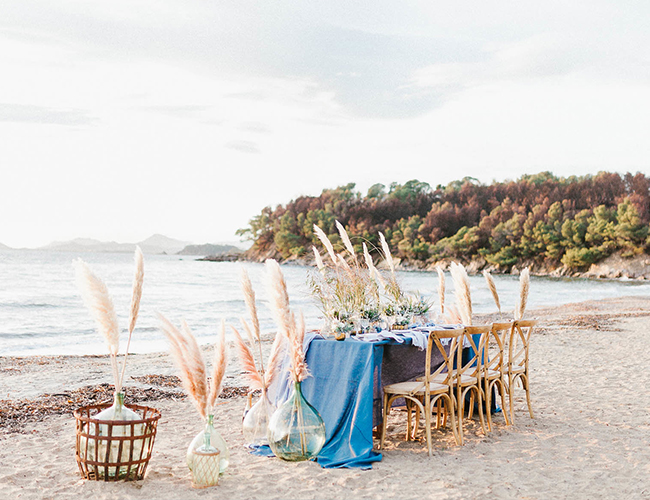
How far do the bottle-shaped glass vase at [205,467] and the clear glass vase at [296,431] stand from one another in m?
0.59

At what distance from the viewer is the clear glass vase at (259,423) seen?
4.71 m

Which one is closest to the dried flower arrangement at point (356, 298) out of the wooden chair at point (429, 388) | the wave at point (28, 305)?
the wooden chair at point (429, 388)

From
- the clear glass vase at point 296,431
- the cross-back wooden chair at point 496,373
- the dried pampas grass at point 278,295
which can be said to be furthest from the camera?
the cross-back wooden chair at point 496,373

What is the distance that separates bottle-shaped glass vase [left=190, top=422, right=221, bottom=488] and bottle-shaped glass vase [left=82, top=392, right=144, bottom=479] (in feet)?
1.14

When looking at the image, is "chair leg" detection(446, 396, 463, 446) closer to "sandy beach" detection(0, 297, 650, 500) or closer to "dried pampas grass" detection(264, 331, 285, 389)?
"sandy beach" detection(0, 297, 650, 500)

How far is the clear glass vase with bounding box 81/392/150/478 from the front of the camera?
361cm

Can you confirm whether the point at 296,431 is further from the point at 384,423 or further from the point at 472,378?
the point at 472,378

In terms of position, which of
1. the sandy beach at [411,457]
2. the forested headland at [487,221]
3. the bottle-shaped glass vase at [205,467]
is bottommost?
the sandy beach at [411,457]

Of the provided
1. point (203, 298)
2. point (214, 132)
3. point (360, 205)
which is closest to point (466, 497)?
point (214, 132)

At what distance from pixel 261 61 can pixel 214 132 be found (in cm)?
645

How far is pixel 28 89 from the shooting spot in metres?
19.9

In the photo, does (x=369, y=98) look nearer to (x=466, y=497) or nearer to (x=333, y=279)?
(x=333, y=279)

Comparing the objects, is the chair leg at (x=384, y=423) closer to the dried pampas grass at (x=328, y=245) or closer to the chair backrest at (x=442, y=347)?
the chair backrest at (x=442, y=347)

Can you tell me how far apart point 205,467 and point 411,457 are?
1637 millimetres
